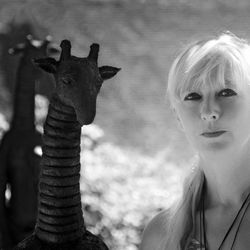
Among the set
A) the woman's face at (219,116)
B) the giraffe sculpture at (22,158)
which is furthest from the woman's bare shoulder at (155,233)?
the giraffe sculpture at (22,158)

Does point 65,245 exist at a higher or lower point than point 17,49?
lower

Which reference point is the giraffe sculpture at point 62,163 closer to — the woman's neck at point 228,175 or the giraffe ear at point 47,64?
the giraffe ear at point 47,64

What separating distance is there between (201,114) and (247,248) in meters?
0.25

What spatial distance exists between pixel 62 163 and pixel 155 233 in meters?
0.30


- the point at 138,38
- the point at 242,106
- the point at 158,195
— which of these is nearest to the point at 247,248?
the point at 242,106

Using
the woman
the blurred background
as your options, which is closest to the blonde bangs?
the woman

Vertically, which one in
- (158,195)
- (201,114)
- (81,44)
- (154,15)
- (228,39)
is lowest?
(158,195)

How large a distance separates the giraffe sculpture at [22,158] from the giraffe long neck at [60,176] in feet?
1.90

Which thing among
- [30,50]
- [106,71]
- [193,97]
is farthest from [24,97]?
[193,97]

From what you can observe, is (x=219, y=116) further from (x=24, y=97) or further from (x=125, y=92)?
(x=24, y=97)

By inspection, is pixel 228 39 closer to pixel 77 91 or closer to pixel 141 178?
pixel 77 91

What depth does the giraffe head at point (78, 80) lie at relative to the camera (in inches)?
28.7

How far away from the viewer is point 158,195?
4.65ft

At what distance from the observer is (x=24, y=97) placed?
141 cm
